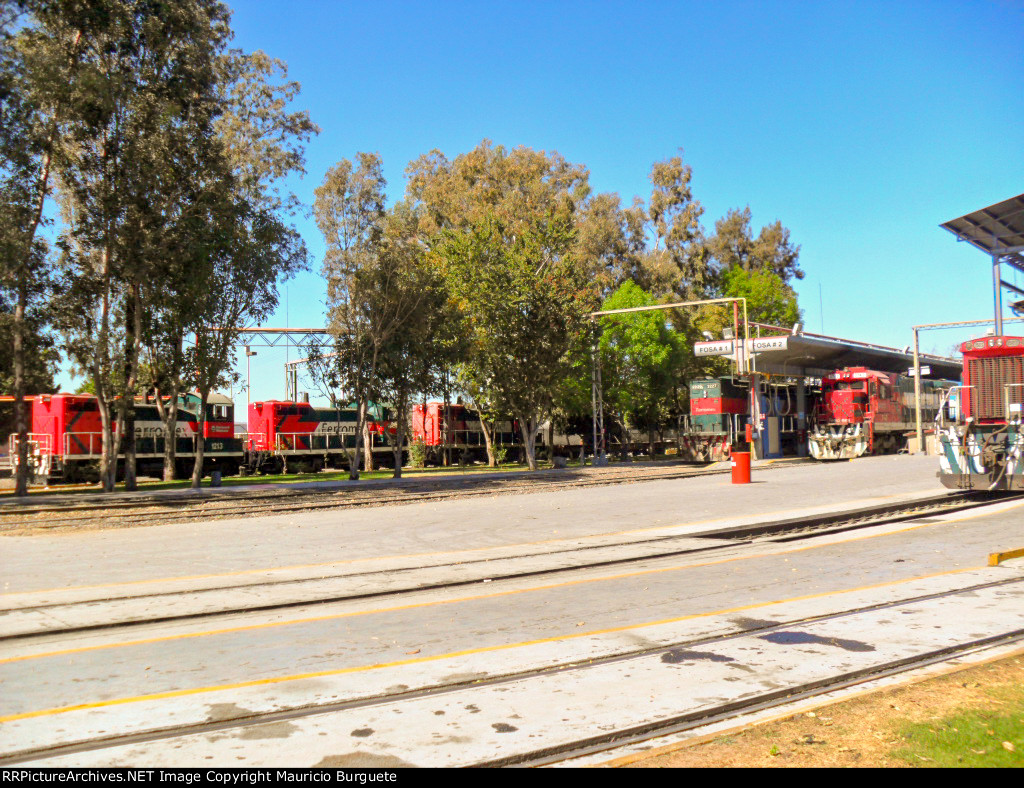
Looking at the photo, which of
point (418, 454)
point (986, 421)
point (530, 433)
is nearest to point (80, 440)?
point (418, 454)

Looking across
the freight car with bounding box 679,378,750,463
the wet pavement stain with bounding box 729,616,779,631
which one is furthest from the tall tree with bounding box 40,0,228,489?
the freight car with bounding box 679,378,750,463

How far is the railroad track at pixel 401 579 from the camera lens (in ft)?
28.8

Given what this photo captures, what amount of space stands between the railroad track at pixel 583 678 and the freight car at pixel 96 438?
27.0 meters

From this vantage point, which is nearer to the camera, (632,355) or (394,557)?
(394,557)

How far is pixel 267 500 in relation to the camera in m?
24.0

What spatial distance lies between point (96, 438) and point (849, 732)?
3384cm

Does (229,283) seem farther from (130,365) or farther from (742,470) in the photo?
(742,470)

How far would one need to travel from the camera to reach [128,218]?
25578 millimetres

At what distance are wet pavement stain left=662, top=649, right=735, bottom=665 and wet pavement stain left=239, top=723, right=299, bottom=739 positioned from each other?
118 inches

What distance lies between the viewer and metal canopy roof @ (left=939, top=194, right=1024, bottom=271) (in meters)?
26.8

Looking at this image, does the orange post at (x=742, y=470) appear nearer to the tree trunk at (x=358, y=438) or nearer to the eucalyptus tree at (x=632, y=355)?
the tree trunk at (x=358, y=438)

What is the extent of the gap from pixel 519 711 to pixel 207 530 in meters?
13.4

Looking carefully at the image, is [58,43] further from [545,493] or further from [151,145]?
[545,493]

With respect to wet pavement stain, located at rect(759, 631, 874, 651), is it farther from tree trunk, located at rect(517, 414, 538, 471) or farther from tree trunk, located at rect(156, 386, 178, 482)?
tree trunk, located at rect(517, 414, 538, 471)
